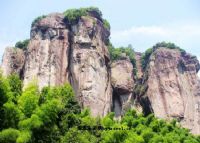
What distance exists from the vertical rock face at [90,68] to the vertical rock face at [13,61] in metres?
5.53

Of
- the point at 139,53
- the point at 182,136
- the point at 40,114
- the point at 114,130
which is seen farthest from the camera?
the point at 139,53

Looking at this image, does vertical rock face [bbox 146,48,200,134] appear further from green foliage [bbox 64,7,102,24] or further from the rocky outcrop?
green foliage [bbox 64,7,102,24]

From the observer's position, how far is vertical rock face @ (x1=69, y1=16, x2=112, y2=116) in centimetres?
3738

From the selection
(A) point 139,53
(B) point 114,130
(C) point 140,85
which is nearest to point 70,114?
(B) point 114,130

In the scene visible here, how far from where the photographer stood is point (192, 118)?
40.8 meters

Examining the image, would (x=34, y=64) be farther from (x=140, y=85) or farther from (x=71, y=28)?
(x=140, y=85)

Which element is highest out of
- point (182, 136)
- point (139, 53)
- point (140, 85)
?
point (139, 53)

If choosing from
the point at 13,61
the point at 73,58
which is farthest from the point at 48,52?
the point at 13,61

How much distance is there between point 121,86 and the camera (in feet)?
137

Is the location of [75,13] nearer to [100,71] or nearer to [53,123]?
[100,71]

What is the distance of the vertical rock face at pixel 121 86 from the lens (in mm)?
41594

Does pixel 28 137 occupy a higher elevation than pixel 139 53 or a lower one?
lower

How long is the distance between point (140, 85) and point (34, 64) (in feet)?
38.4

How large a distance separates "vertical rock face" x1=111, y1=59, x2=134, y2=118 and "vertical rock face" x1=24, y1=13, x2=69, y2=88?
5.21m
